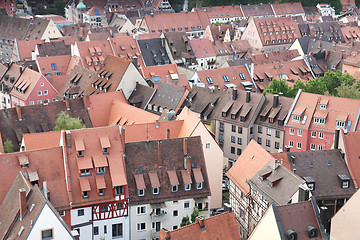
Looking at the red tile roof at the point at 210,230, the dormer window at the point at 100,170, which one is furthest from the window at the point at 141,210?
the red tile roof at the point at 210,230

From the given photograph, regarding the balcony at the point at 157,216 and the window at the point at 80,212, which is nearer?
the window at the point at 80,212

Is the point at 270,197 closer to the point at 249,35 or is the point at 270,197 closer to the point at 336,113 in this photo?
the point at 336,113

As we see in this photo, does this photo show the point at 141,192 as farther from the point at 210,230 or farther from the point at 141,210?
the point at 210,230

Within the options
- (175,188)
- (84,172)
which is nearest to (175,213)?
(175,188)

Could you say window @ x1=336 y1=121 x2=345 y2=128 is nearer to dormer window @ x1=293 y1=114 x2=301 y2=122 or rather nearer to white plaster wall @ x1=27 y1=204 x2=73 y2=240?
dormer window @ x1=293 y1=114 x2=301 y2=122

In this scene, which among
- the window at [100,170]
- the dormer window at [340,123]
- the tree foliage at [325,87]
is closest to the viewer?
the window at [100,170]

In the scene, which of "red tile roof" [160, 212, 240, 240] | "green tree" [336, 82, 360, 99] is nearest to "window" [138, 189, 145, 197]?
"red tile roof" [160, 212, 240, 240]

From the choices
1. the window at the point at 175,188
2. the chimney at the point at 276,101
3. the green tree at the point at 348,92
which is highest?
the green tree at the point at 348,92

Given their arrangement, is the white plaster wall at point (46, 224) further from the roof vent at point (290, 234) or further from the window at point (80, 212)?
the roof vent at point (290, 234)
